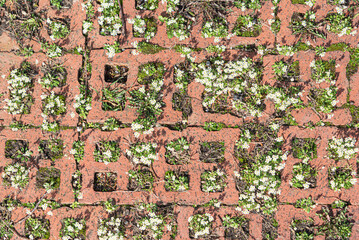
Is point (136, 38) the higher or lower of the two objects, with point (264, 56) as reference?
higher

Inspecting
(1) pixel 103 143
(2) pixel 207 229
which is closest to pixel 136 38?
(1) pixel 103 143

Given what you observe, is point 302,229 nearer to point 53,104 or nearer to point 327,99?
point 327,99

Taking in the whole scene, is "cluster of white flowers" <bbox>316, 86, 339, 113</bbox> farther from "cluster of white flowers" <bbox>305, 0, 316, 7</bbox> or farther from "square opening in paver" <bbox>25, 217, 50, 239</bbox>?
"square opening in paver" <bbox>25, 217, 50, 239</bbox>

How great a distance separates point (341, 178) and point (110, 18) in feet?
13.5

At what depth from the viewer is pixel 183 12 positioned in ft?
12.7

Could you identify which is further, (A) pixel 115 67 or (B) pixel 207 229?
(A) pixel 115 67

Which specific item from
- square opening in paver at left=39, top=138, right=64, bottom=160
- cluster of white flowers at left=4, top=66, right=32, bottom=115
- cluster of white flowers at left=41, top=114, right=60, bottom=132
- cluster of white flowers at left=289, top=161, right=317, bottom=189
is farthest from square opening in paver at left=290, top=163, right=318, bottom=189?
cluster of white flowers at left=4, top=66, right=32, bottom=115

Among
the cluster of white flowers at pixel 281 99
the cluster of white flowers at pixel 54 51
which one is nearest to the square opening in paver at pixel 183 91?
the cluster of white flowers at pixel 281 99

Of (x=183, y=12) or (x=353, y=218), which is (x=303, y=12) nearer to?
(x=183, y=12)

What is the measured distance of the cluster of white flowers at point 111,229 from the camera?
12.0 feet

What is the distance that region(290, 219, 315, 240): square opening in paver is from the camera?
3.76 m

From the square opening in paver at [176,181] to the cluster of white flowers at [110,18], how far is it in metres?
2.21

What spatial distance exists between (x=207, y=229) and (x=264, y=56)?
266cm

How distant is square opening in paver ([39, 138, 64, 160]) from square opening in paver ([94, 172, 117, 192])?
2.08 ft
